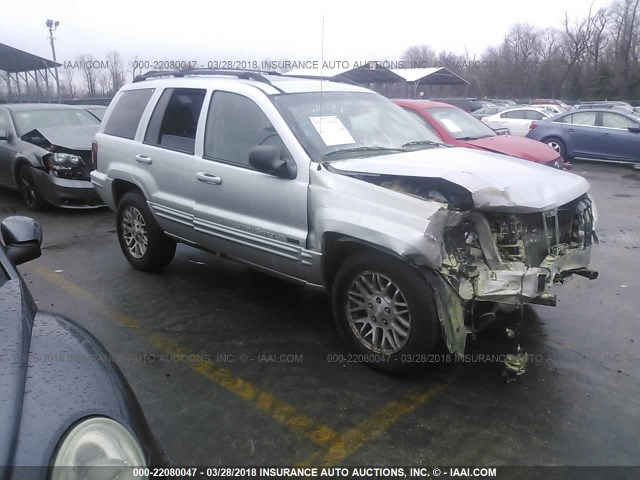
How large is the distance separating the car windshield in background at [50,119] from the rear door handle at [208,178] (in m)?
5.86

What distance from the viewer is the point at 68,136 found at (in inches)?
337

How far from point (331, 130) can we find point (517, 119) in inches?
645

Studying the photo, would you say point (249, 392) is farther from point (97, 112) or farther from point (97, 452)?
point (97, 112)

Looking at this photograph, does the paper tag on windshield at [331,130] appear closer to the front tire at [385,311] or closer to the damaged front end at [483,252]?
the damaged front end at [483,252]

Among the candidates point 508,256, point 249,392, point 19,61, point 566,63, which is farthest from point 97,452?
point 566,63

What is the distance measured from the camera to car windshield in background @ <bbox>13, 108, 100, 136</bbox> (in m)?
8.89

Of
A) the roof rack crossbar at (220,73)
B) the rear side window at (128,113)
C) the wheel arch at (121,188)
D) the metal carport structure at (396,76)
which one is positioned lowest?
the wheel arch at (121,188)

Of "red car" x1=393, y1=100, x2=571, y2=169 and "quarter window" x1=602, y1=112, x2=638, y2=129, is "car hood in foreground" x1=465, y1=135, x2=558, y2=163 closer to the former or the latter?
Result: "red car" x1=393, y1=100, x2=571, y2=169

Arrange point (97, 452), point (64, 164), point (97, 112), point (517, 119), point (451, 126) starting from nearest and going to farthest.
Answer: point (97, 452), point (64, 164), point (451, 126), point (97, 112), point (517, 119)

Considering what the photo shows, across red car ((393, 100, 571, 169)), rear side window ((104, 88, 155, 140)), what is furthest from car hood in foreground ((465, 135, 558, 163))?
rear side window ((104, 88, 155, 140))

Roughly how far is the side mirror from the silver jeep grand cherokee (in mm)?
11

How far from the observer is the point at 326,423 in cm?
307

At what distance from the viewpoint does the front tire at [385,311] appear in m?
3.21

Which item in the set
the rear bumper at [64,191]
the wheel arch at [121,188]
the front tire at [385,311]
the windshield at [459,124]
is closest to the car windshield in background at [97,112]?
the rear bumper at [64,191]
